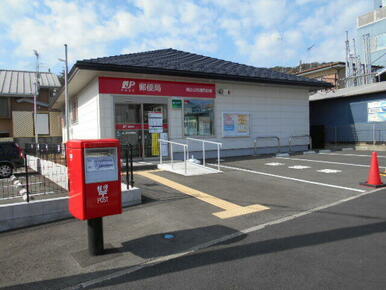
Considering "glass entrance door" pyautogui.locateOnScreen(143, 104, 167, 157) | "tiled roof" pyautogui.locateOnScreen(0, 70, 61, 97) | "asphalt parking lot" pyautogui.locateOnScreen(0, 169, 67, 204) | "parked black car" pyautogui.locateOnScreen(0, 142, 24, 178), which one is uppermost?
"tiled roof" pyautogui.locateOnScreen(0, 70, 61, 97)

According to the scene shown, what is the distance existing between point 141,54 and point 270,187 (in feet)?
33.1

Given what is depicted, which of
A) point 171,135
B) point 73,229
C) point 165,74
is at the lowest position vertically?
point 73,229

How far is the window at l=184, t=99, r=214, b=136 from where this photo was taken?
14.2m

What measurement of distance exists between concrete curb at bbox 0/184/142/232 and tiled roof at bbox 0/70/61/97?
2843 centimetres

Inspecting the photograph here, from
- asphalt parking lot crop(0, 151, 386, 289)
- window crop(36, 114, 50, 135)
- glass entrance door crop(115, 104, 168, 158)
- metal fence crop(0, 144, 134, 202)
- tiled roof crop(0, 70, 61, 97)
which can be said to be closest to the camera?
asphalt parking lot crop(0, 151, 386, 289)

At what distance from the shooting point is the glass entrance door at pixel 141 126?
499 inches

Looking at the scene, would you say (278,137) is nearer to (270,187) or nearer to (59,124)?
(270,187)

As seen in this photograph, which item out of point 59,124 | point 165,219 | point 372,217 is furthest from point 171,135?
point 59,124

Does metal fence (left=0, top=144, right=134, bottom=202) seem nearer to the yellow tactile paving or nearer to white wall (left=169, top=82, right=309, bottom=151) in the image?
the yellow tactile paving

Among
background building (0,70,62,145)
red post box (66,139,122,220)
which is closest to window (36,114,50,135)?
background building (0,70,62,145)

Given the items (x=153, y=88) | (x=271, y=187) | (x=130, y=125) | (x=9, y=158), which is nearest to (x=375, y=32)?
(x=153, y=88)

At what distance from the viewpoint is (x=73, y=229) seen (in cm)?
519

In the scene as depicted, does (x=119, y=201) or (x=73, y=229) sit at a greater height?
(x=119, y=201)

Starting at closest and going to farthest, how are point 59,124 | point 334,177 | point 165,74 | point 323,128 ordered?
point 334,177, point 165,74, point 323,128, point 59,124
